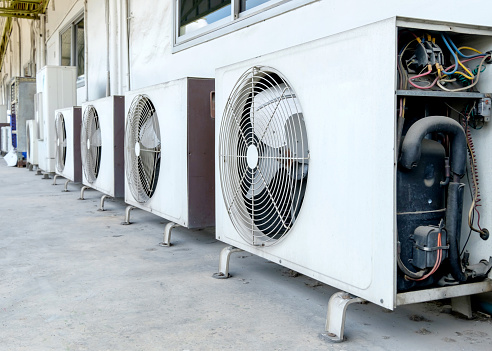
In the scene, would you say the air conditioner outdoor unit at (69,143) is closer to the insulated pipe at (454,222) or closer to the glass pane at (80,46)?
the glass pane at (80,46)

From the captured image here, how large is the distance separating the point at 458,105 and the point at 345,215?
56cm

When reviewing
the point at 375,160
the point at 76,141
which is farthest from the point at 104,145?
the point at 375,160

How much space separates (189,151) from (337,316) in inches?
58.2

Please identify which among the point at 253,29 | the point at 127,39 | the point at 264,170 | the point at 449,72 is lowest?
the point at 264,170

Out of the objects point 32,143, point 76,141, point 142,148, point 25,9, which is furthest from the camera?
point 25,9

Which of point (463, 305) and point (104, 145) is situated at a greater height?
point (104, 145)

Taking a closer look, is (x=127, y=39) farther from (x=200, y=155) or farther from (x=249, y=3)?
(x=200, y=155)

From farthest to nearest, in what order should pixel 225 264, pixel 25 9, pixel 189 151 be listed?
pixel 25 9
pixel 189 151
pixel 225 264

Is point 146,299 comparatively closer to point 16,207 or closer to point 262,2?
point 262,2

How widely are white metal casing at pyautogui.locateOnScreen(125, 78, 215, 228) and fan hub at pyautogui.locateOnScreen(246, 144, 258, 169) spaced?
2.56 feet

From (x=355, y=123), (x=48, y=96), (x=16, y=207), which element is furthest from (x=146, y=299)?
(x=48, y=96)

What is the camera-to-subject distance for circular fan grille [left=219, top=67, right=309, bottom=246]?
6.14 feet

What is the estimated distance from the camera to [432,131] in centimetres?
153

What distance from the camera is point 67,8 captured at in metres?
8.81
